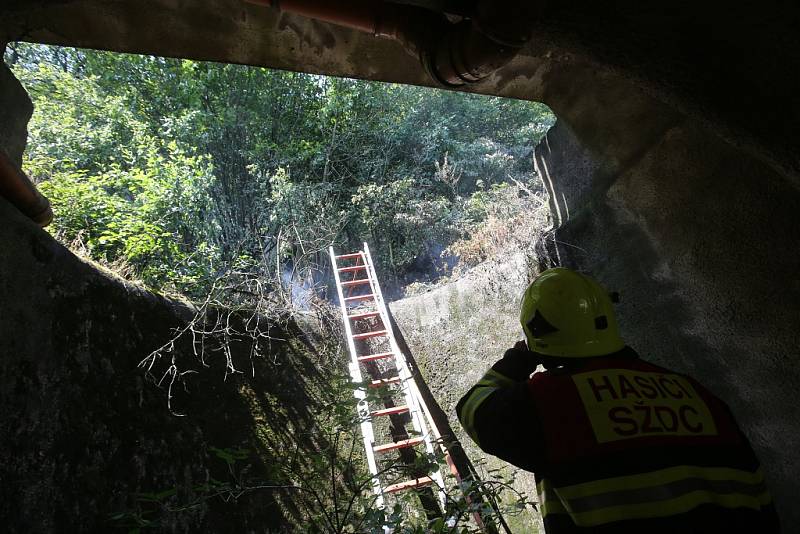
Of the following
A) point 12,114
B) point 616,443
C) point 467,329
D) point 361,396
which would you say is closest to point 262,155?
point 467,329

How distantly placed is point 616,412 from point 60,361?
81.6 inches

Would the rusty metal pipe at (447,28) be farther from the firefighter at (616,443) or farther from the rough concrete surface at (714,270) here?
the rough concrete surface at (714,270)

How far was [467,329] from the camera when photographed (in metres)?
3.97

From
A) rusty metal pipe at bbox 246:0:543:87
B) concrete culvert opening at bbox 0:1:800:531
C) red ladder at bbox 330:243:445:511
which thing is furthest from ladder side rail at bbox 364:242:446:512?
rusty metal pipe at bbox 246:0:543:87

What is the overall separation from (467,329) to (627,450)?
2.96 m

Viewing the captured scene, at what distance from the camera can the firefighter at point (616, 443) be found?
3.23 ft

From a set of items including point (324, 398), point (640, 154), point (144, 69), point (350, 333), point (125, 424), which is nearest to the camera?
point (125, 424)

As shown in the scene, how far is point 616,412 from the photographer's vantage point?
3.47 feet

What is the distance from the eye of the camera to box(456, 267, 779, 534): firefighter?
985 mm

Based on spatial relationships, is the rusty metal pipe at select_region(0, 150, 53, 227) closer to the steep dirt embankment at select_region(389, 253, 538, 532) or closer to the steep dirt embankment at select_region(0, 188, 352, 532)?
the steep dirt embankment at select_region(0, 188, 352, 532)

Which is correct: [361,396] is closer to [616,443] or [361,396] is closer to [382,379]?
[382,379]

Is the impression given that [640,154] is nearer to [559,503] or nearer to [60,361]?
[559,503]

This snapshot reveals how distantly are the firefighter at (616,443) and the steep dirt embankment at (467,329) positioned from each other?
227cm

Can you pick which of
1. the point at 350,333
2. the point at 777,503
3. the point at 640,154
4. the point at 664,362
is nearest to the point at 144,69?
the point at 350,333
